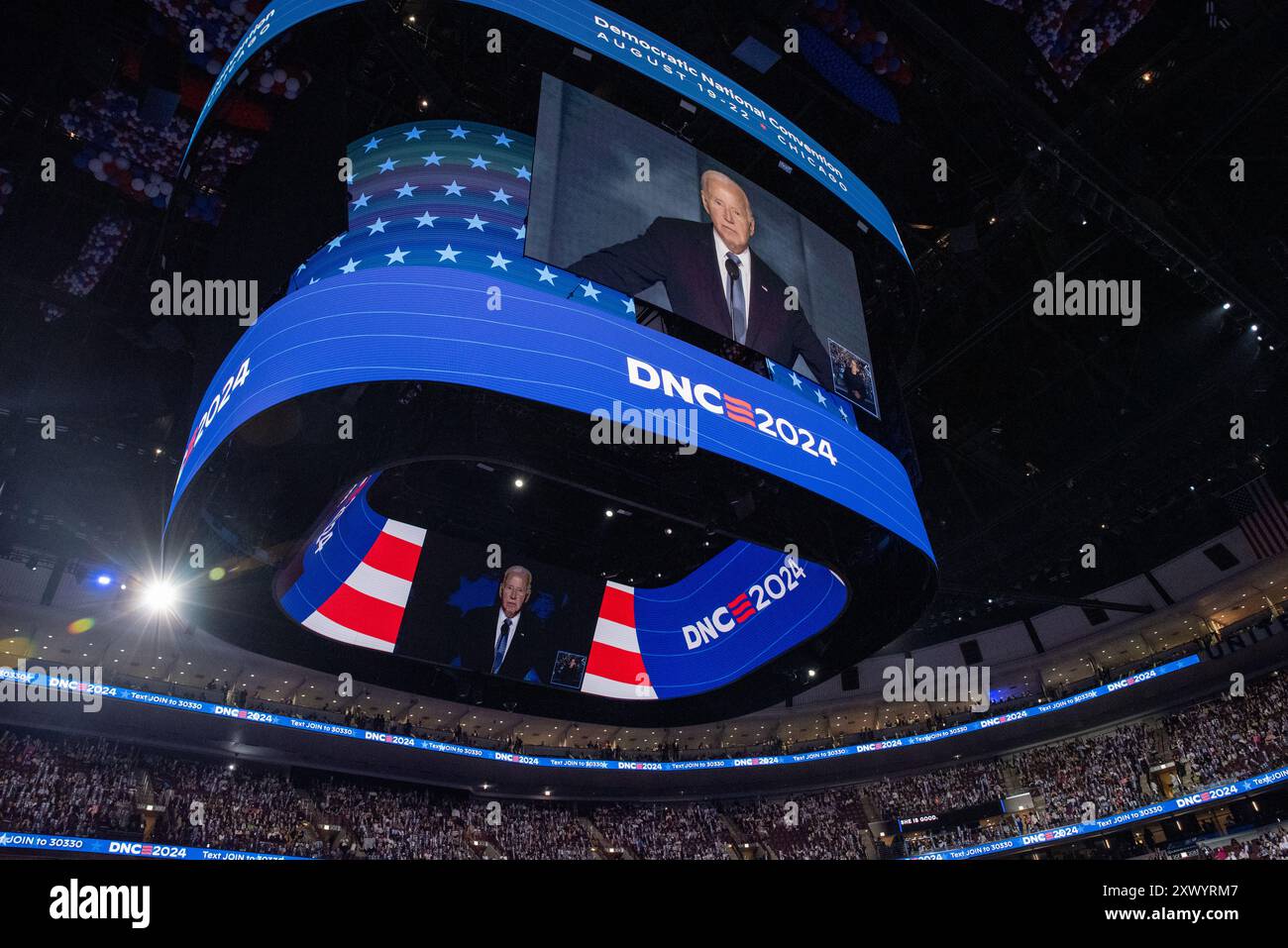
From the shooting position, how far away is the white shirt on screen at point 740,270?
864cm

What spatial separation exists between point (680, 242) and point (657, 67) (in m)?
2.05

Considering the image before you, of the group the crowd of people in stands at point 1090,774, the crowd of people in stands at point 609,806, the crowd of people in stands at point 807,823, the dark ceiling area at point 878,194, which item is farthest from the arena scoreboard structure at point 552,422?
the crowd of people in stands at point 807,823

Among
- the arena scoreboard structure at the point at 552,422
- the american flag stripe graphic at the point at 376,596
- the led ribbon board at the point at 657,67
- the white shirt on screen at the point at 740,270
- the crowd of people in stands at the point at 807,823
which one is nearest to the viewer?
the arena scoreboard structure at the point at 552,422

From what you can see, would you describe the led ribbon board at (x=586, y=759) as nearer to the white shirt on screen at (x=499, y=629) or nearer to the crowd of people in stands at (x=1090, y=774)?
the crowd of people in stands at (x=1090, y=774)

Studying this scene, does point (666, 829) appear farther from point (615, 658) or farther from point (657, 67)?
point (657, 67)

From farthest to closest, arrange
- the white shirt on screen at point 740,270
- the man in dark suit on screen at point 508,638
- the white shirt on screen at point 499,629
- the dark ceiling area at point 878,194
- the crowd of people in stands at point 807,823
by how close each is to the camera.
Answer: the crowd of people in stands at point 807,823 < the white shirt on screen at point 499,629 < the man in dark suit on screen at point 508,638 < the dark ceiling area at point 878,194 < the white shirt on screen at point 740,270

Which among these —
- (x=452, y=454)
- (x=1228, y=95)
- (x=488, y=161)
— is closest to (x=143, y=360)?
(x=488, y=161)

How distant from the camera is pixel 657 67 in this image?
8.96 metres

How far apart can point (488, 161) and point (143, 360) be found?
8.78 meters

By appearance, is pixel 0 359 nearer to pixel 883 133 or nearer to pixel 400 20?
pixel 400 20

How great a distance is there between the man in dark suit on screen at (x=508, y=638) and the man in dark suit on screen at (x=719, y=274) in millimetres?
5088

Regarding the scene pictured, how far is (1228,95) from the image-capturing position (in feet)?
38.4

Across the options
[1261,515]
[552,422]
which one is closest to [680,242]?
[552,422]

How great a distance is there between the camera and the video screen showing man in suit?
7.93 meters
